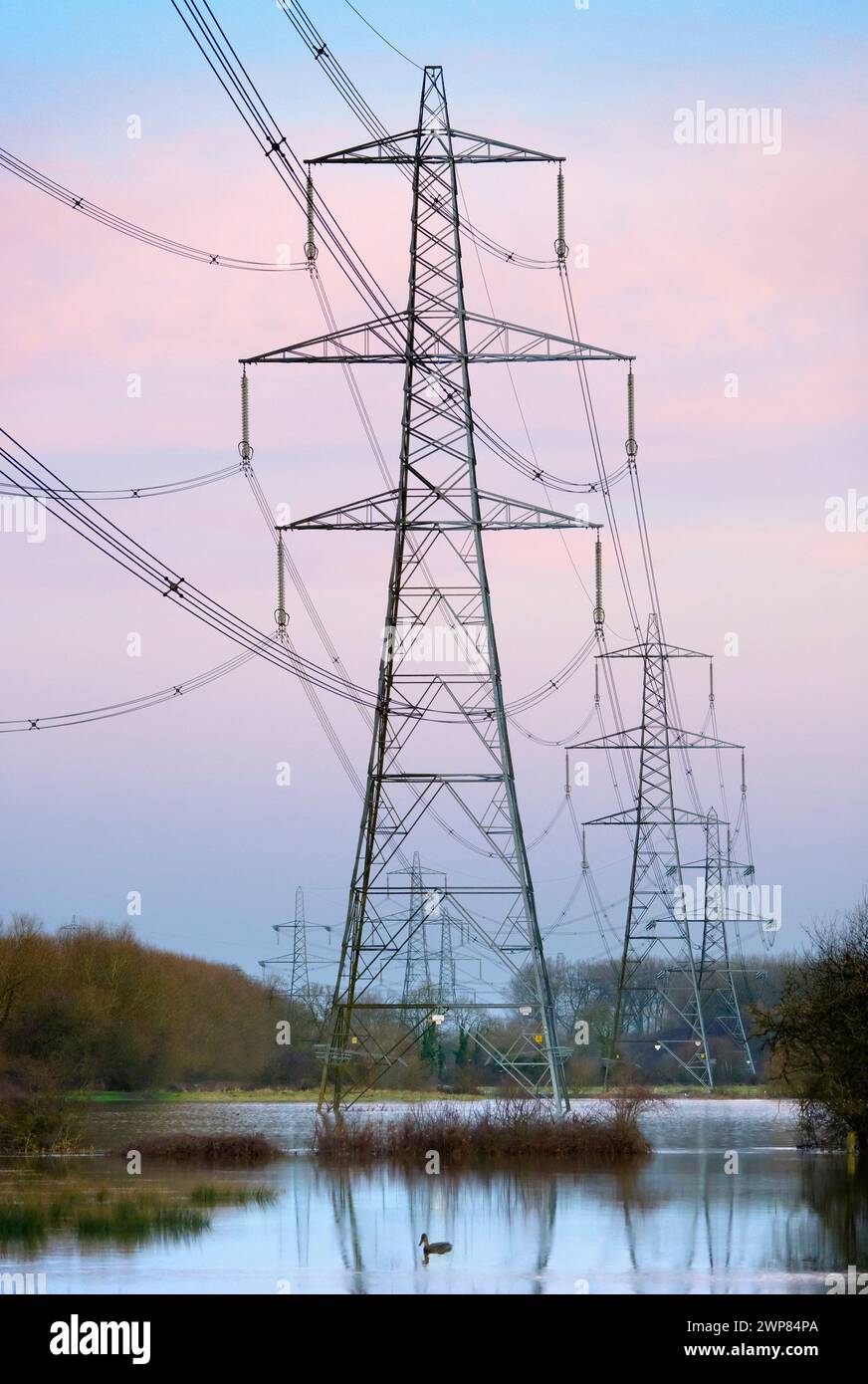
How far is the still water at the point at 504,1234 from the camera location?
76.0 ft

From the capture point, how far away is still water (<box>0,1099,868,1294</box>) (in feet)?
76.0

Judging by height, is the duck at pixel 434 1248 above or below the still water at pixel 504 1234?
above

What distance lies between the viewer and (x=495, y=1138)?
39.6 meters

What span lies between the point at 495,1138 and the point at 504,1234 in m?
11.5

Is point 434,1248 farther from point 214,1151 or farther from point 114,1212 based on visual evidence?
point 214,1151

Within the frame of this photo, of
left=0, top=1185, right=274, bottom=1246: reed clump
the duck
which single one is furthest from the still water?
left=0, top=1185, right=274, bottom=1246: reed clump

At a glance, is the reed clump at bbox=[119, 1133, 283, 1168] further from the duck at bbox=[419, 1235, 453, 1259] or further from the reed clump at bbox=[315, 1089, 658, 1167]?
the duck at bbox=[419, 1235, 453, 1259]

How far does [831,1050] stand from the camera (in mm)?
41094

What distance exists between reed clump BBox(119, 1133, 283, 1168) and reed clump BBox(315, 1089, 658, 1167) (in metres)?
2.08

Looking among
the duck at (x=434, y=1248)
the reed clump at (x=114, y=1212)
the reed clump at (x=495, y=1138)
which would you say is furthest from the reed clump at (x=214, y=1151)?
the duck at (x=434, y=1248)

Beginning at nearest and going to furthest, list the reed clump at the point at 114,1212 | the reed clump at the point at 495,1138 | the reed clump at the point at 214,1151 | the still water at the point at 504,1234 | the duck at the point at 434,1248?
the still water at the point at 504,1234 < the duck at the point at 434,1248 < the reed clump at the point at 114,1212 < the reed clump at the point at 495,1138 < the reed clump at the point at 214,1151

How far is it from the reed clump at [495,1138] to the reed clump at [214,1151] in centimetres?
208

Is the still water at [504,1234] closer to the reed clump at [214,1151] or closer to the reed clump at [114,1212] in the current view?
the reed clump at [114,1212]

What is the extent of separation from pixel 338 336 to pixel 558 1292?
2113 cm
